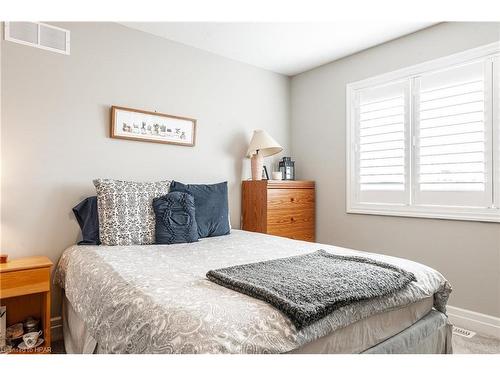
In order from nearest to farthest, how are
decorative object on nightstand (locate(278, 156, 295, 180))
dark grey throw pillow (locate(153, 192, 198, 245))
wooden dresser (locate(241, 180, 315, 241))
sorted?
dark grey throw pillow (locate(153, 192, 198, 245)), wooden dresser (locate(241, 180, 315, 241)), decorative object on nightstand (locate(278, 156, 295, 180))

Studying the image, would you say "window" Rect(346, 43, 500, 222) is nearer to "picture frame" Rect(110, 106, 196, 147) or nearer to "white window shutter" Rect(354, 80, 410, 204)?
"white window shutter" Rect(354, 80, 410, 204)

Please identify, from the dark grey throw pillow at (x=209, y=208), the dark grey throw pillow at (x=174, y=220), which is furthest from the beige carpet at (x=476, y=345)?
the dark grey throw pillow at (x=174, y=220)

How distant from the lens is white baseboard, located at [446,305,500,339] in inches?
95.3

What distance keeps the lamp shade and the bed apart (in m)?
1.42

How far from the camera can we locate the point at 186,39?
3049 millimetres

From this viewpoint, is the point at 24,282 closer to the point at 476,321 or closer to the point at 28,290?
the point at 28,290

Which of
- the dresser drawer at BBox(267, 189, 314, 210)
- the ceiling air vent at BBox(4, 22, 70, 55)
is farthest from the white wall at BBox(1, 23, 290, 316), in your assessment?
the dresser drawer at BBox(267, 189, 314, 210)

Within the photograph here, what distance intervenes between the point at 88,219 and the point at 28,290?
1.92 feet

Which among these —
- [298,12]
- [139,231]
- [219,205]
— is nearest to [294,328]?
[298,12]

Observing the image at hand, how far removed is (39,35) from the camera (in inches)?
93.8

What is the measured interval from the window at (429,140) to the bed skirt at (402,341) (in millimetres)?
1184
